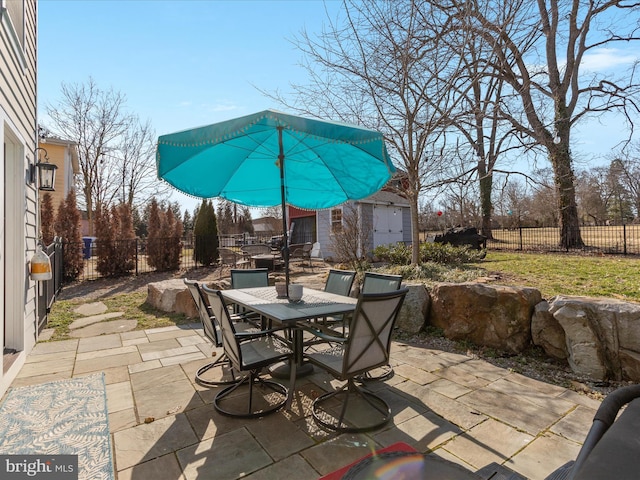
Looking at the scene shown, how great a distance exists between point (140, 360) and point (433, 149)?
20.5 ft

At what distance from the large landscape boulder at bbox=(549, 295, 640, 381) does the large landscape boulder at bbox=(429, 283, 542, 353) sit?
0.46 m

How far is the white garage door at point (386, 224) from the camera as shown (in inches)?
536

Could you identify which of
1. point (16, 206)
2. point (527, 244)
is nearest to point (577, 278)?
point (16, 206)

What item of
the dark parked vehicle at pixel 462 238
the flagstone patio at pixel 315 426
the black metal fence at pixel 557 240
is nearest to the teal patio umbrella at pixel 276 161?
the flagstone patio at pixel 315 426

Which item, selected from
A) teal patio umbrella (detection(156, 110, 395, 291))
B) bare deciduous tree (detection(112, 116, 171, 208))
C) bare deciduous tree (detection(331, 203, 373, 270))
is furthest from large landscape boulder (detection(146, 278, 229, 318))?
bare deciduous tree (detection(112, 116, 171, 208))

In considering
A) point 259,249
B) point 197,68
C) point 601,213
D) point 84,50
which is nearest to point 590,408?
point 197,68

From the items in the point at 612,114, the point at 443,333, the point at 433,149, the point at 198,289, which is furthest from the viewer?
the point at 612,114

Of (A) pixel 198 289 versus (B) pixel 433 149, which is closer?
(A) pixel 198 289

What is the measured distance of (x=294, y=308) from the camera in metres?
3.00

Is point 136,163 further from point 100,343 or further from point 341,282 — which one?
point 341,282

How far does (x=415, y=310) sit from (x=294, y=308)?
2213mm

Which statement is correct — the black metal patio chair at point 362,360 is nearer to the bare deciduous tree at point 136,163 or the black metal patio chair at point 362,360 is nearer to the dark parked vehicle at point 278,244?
the dark parked vehicle at point 278,244

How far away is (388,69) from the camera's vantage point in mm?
5895

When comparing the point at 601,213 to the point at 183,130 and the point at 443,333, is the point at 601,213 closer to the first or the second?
the point at 443,333
